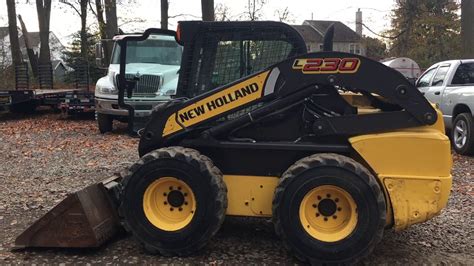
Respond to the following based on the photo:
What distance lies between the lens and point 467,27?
16.0 metres

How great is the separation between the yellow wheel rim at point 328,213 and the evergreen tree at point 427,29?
97.3 ft

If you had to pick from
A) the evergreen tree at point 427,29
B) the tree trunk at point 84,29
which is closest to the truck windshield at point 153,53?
the tree trunk at point 84,29

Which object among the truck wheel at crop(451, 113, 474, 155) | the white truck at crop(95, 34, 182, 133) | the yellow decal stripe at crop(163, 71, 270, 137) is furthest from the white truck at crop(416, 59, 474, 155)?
the yellow decal stripe at crop(163, 71, 270, 137)

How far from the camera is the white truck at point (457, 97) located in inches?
404

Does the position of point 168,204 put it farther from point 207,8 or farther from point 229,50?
point 207,8

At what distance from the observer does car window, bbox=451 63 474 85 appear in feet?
36.0

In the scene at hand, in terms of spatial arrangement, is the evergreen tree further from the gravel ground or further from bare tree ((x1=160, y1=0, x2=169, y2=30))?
the gravel ground

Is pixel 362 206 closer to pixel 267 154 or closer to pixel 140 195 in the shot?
pixel 267 154

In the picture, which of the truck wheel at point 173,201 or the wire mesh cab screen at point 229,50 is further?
the wire mesh cab screen at point 229,50

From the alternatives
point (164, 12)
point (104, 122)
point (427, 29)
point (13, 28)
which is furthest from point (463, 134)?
point (427, 29)

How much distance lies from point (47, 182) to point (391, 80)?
5513mm

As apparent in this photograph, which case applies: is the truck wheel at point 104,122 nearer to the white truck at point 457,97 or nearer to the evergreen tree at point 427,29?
the white truck at point 457,97

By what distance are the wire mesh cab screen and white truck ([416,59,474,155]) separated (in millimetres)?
6258

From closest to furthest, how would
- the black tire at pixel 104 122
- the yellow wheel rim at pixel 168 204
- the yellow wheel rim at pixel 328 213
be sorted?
the yellow wheel rim at pixel 328 213, the yellow wheel rim at pixel 168 204, the black tire at pixel 104 122
